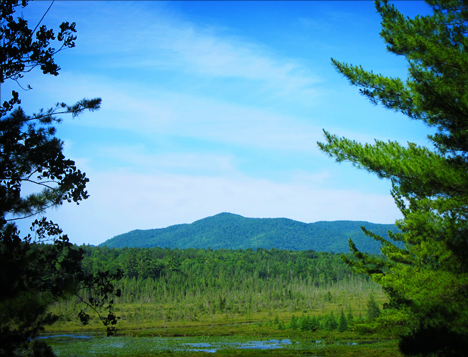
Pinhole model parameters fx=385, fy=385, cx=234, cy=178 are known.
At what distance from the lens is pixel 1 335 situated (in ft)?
14.3

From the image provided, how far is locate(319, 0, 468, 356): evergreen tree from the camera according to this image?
7.45m

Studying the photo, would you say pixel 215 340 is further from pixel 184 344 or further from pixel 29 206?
pixel 29 206

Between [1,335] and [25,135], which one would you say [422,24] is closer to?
[25,135]

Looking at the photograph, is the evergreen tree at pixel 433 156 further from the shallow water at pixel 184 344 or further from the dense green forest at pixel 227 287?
the dense green forest at pixel 227 287

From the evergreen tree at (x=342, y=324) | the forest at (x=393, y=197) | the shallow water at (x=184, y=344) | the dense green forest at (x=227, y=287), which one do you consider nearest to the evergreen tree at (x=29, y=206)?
the forest at (x=393, y=197)

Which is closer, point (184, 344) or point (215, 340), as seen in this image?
point (184, 344)

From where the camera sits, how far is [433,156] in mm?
8781

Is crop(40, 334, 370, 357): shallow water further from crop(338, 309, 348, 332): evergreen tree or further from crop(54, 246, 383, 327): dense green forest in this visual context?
crop(54, 246, 383, 327): dense green forest

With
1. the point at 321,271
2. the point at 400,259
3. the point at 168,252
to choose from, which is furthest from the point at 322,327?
the point at 168,252

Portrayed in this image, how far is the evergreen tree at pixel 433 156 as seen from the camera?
7.45 m

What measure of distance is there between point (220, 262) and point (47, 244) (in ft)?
393

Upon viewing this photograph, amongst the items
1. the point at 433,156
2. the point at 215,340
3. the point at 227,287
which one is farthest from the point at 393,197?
the point at 227,287

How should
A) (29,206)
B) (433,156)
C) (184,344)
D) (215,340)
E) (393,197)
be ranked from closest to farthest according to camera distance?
1. (29,206)
2. (433,156)
3. (393,197)
4. (184,344)
5. (215,340)

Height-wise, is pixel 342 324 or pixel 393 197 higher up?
pixel 393 197
